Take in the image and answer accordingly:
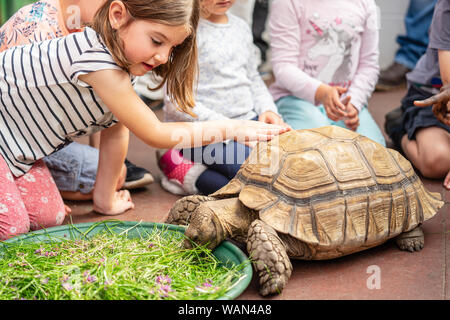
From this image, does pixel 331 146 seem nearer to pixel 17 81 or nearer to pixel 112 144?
→ pixel 112 144

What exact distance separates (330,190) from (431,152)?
1082mm

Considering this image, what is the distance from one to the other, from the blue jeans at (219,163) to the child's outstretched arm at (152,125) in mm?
492

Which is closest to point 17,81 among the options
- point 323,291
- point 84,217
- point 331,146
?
point 84,217

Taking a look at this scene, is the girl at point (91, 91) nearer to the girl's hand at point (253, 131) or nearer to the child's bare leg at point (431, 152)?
the girl's hand at point (253, 131)

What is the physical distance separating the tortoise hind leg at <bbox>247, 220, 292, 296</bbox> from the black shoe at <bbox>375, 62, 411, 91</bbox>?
340 cm

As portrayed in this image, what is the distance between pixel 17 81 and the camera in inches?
73.2

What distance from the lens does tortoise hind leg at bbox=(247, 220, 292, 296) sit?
1495 mm

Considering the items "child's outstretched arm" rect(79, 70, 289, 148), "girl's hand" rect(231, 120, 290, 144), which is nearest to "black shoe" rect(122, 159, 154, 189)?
"child's outstretched arm" rect(79, 70, 289, 148)

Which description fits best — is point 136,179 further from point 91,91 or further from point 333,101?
point 333,101

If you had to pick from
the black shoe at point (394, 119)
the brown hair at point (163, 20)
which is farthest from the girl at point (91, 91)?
the black shoe at point (394, 119)

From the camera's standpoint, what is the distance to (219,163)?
7.82 feet

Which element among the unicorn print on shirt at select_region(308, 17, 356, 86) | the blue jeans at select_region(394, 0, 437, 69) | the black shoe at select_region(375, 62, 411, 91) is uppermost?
the unicorn print on shirt at select_region(308, 17, 356, 86)

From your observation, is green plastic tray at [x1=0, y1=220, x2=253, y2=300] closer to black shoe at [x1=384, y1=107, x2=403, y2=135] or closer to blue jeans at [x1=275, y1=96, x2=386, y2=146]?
blue jeans at [x1=275, y1=96, x2=386, y2=146]

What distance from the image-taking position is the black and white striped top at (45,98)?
1.78 meters
